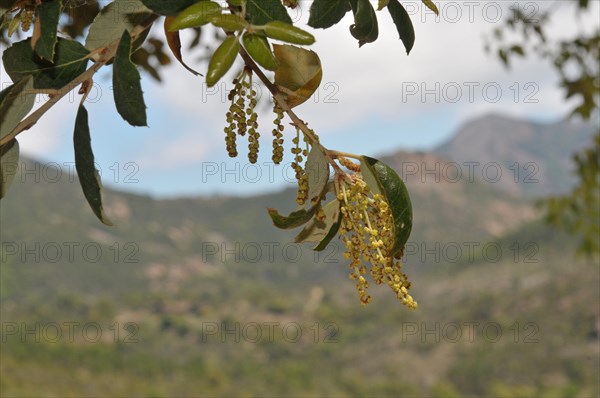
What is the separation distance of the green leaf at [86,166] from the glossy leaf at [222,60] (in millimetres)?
224

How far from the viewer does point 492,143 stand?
108250mm

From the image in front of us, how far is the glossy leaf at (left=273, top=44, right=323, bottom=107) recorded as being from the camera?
2.40 feet

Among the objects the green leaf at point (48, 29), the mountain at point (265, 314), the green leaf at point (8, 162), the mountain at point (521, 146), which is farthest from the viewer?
the mountain at point (521, 146)

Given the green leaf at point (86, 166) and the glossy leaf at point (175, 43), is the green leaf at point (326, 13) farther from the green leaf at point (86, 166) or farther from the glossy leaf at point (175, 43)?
the green leaf at point (86, 166)

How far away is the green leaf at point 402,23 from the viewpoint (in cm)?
76

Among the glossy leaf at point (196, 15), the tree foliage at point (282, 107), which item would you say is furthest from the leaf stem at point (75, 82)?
the glossy leaf at point (196, 15)

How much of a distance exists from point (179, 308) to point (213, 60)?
2996 cm

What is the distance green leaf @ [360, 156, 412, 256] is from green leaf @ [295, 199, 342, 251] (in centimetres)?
7

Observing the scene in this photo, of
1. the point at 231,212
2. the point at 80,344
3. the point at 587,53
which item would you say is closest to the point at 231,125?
the point at 587,53

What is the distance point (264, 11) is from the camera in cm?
63

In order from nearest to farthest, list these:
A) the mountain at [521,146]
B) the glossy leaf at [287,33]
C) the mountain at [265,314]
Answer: the glossy leaf at [287,33]
the mountain at [265,314]
the mountain at [521,146]

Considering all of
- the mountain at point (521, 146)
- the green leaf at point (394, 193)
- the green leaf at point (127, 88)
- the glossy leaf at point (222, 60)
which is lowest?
the mountain at point (521, 146)

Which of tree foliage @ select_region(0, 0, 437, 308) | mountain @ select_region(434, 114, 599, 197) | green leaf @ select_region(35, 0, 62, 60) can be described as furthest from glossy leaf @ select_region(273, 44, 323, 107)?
mountain @ select_region(434, 114, 599, 197)

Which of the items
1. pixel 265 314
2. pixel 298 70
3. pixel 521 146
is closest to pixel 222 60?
pixel 298 70
